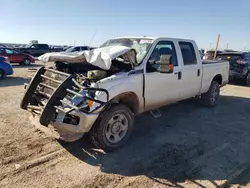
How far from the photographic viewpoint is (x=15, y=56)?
2006 cm

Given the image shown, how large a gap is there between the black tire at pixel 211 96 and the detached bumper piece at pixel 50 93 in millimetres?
4401

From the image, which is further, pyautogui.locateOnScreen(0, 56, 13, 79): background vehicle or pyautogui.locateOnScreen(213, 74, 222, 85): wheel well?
pyautogui.locateOnScreen(0, 56, 13, 79): background vehicle

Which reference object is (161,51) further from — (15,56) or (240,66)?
(15,56)

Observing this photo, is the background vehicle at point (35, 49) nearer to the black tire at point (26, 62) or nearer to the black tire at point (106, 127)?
the black tire at point (26, 62)

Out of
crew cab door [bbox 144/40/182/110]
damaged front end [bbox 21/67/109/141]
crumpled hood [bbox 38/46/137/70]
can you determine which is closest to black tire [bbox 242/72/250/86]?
crew cab door [bbox 144/40/182/110]

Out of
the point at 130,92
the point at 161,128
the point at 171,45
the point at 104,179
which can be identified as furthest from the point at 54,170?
the point at 171,45

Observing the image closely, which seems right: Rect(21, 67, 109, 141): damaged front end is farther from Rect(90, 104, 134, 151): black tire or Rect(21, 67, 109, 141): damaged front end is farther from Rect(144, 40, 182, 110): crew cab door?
Rect(144, 40, 182, 110): crew cab door

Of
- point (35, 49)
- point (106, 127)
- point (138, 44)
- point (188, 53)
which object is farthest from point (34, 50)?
point (106, 127)

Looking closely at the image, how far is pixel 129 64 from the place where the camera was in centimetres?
448

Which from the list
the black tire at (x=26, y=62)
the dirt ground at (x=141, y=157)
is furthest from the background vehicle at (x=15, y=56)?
the dirt ground at (x=141, y=157)

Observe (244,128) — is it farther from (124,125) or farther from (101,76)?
(101,76)

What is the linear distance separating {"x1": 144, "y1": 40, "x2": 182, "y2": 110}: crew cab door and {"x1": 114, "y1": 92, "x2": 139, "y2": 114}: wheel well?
0.25m

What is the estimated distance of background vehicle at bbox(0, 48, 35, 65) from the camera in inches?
766

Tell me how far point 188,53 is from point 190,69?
443mm
